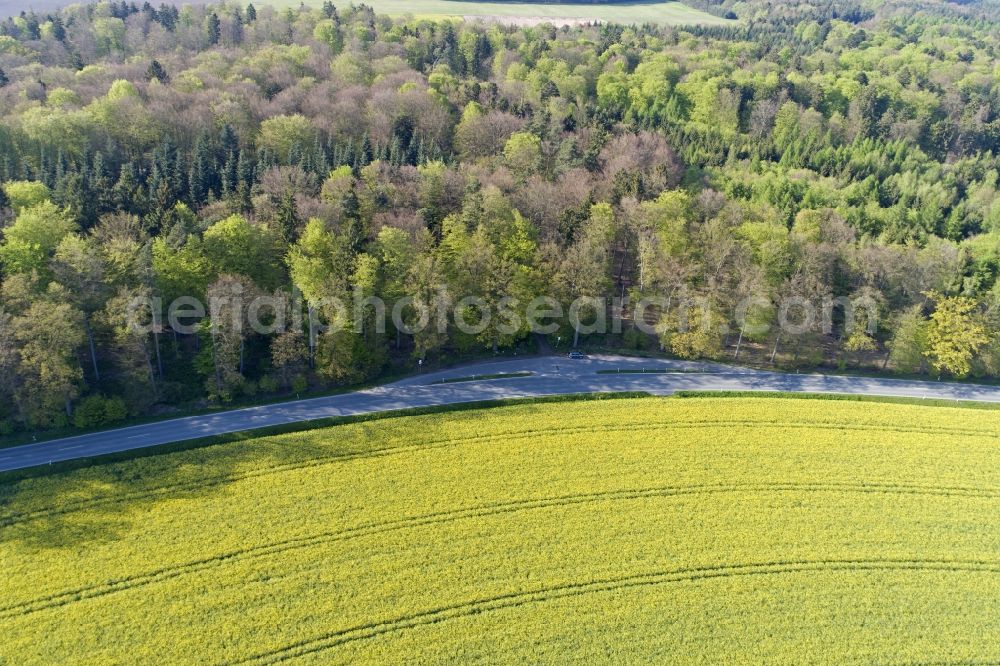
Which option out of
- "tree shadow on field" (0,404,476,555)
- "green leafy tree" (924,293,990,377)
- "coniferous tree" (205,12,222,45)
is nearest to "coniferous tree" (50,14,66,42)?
"coniferous tree" (205,12,222,45)

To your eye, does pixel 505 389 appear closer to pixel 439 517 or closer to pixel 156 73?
pixel 439 517

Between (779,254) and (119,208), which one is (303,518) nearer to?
(119,208)

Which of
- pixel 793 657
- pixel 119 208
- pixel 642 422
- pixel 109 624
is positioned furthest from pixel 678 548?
pixel 119 208

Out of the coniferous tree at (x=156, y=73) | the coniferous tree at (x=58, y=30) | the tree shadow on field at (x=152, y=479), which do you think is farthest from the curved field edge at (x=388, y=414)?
the coniferous tree at (x=58, y=30)

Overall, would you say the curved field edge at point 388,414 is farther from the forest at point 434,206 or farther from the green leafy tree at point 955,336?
the forest at point 434,206

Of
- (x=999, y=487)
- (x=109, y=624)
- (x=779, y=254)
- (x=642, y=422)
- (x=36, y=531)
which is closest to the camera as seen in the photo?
(x=109, y=624)

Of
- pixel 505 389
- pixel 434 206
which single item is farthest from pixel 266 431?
pixel 434 206
